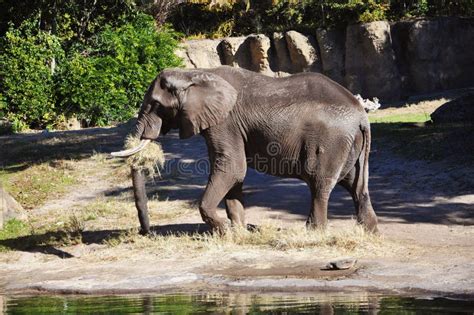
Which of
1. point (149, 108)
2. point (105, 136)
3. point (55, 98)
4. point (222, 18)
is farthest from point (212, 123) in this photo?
point (222, 18)

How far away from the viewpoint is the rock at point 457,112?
2038 cm

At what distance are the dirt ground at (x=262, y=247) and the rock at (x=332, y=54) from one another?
12.3 metres

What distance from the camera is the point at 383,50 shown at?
2983 centimetres

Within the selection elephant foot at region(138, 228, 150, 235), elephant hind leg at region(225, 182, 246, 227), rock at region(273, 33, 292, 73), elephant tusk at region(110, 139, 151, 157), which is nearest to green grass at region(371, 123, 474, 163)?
elephant hind leg at region(225, 182, 246, 227)

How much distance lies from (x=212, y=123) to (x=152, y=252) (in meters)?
1.90

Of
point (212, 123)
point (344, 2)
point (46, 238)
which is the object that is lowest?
point (46, 238)

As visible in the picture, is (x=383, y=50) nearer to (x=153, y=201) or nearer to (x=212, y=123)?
(x=153, y=201)

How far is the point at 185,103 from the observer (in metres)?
12.1

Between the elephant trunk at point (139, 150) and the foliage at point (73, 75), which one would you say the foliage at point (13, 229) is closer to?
the elephant trunk at point (139, 150)

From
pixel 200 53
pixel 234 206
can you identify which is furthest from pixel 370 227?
pixel 200 53

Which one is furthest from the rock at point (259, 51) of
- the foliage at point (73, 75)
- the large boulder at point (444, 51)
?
the large boulder at point (444, 51)

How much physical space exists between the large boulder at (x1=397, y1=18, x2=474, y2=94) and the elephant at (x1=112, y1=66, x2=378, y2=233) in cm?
1847

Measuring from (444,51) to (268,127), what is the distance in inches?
753

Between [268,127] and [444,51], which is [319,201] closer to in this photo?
[268,127]
